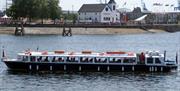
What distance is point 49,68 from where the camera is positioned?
8475cm

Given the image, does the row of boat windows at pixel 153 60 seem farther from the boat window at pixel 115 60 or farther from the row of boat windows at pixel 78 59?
the boat window at pixel 115 60

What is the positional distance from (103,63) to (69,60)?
4.82 metres

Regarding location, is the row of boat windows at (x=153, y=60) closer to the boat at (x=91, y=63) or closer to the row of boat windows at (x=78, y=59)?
the boat at (x=91, y=63)

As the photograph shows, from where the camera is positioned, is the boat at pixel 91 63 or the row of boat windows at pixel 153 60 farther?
the row of boat windows at pixel 153 60

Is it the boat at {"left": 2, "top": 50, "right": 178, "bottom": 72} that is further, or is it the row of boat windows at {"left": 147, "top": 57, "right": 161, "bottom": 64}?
the row of boat windows at {"left": 147, "top": 57, "right": 161, "bottom": 64}

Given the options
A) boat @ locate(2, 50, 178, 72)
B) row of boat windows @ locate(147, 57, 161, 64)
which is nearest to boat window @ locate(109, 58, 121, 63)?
boat @ locate(2, 50, 178, 72)

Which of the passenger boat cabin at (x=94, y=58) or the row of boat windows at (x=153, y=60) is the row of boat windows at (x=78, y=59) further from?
the row of boat windows at (x=153, y=60)

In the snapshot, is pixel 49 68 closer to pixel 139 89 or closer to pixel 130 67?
pixel 130 67

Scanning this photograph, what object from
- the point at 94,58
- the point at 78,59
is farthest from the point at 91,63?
the point at 78,59

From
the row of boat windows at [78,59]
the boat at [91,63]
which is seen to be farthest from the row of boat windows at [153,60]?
the row of boat windows at [78,59]

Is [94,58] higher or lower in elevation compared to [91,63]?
higher

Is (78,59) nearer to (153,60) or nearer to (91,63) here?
(91,63)

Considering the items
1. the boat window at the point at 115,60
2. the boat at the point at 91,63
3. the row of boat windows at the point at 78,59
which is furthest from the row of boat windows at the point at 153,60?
the boat window at the point at 115,60

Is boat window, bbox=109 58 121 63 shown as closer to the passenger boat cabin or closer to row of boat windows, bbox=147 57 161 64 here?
the passenger boat cabin
